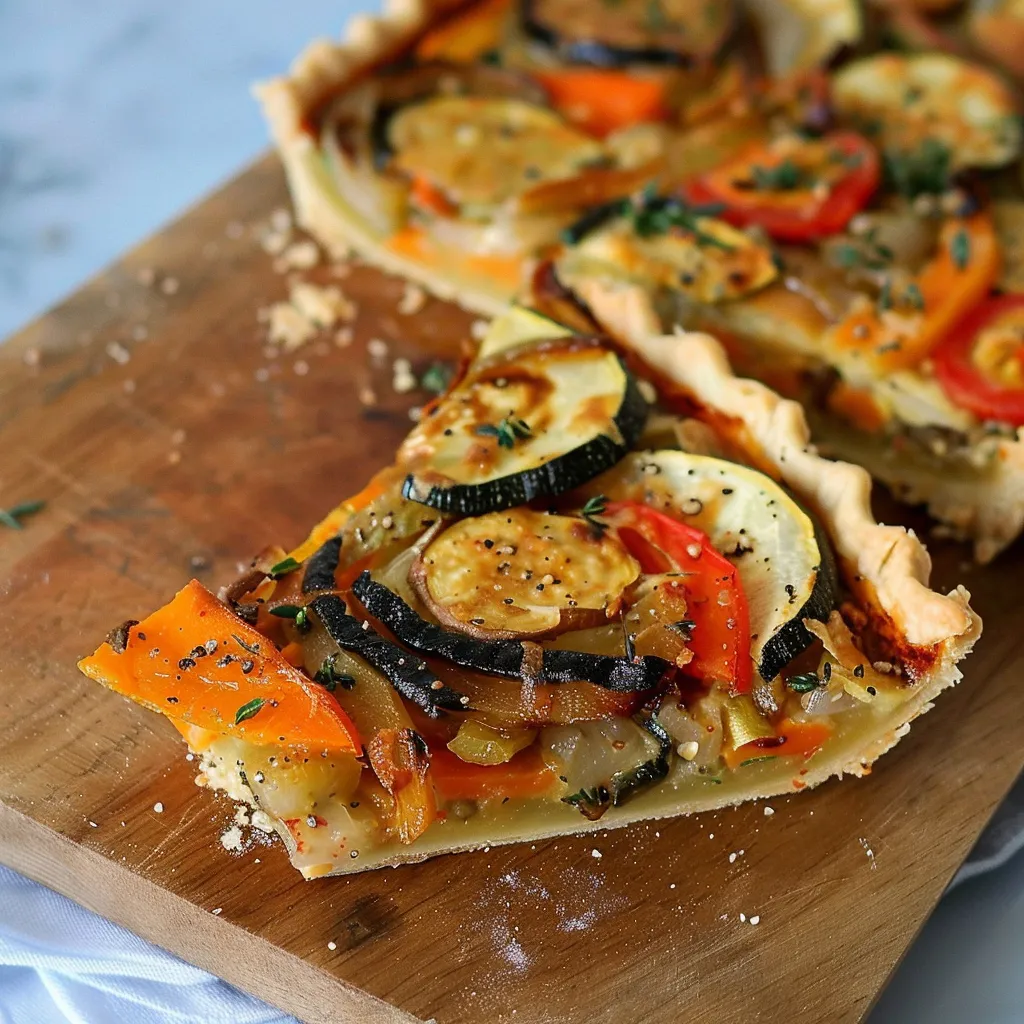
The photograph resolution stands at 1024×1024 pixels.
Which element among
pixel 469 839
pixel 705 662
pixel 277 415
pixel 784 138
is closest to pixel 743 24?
pixel 784 138

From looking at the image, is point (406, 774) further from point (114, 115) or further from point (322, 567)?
point (114, 115)

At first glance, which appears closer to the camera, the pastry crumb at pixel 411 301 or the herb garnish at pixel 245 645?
the herb garnish at pixel 245 645

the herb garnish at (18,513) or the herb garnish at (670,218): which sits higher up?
the herb garnish at (18,513)

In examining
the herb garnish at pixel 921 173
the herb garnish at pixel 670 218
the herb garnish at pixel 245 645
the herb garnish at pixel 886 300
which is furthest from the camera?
the herb garnish at pixel 921 173

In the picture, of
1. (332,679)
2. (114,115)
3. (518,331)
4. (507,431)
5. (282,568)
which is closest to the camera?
(332,679)

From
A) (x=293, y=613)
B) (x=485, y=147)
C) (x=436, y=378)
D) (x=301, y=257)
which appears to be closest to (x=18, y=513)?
(x=293, y=613)

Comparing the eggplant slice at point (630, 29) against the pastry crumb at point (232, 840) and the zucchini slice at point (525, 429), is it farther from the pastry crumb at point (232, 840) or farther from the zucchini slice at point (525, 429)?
the pastry crumb at point (232, 840)

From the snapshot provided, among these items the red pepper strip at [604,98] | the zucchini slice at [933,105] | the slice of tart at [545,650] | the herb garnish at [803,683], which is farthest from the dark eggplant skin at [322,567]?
the zucchini slice at [933,105]
